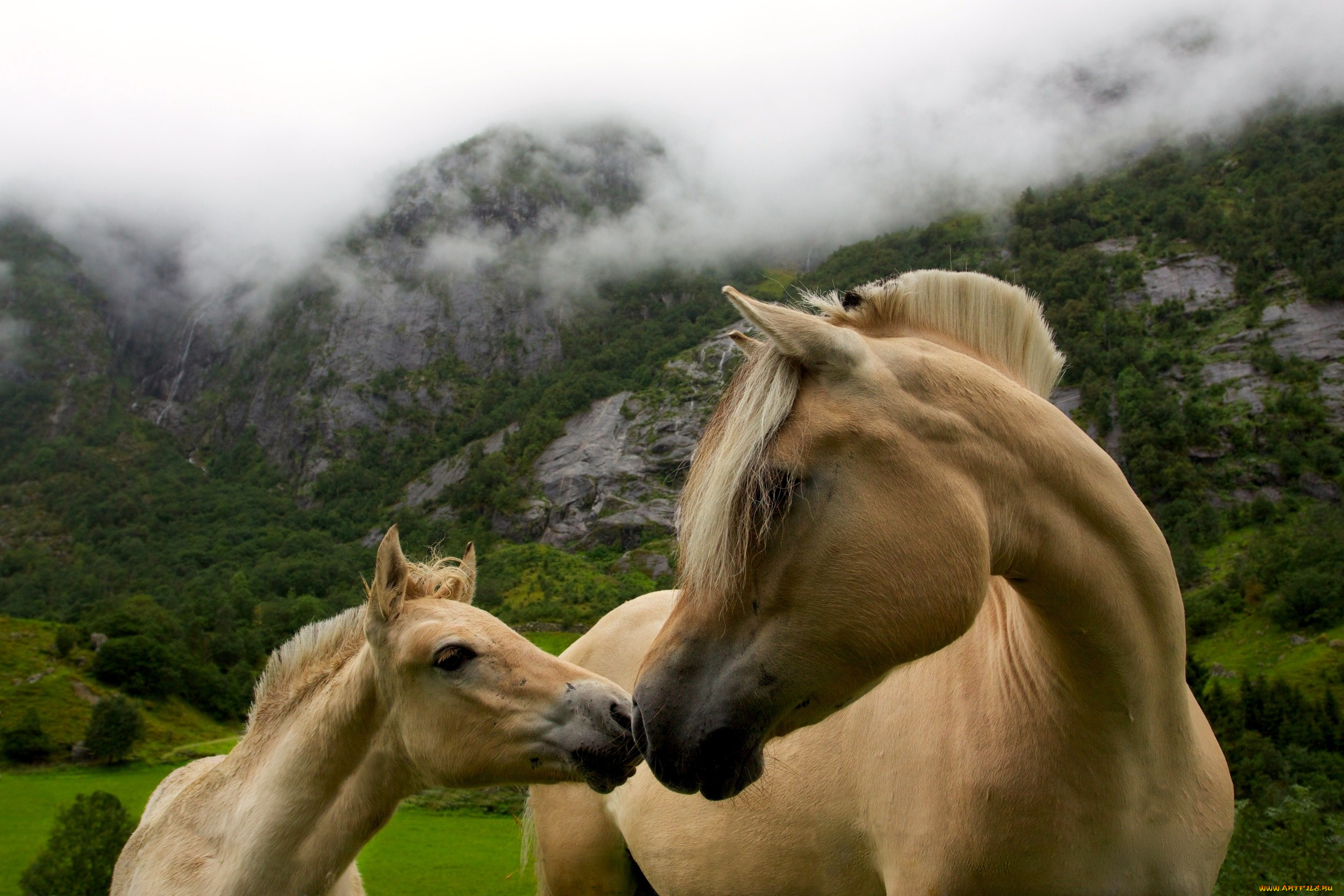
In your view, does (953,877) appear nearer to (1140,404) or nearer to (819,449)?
(819,449)

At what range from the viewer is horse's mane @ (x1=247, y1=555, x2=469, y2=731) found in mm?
3891

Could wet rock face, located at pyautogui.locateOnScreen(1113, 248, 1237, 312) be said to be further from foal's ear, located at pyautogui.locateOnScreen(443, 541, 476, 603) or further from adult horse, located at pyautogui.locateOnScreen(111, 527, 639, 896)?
adult horse, located at pyautogui.locateOnScreen(111, 527, 639, 896)

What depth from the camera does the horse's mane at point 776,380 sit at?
6.18 ft

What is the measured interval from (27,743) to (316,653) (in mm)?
38496

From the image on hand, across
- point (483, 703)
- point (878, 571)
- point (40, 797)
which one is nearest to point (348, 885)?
point (483, 703)

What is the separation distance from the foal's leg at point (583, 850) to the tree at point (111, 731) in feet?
117

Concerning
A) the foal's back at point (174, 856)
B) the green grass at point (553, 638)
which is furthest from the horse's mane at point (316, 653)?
the green grass at point (553, 638)

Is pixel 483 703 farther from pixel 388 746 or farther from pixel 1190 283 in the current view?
pixel 1190 283

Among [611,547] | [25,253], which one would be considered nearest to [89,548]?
[611,547]

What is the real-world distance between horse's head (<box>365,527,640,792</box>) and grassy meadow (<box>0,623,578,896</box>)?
12.2 meters

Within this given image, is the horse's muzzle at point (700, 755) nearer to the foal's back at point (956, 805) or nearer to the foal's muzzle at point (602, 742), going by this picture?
the foal's back at point (956, 805)

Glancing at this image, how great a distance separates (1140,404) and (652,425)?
184 ft

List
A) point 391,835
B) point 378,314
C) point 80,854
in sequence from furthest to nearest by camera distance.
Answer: point 378,314, point 391,835, point 80,854

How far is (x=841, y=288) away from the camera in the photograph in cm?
2394
